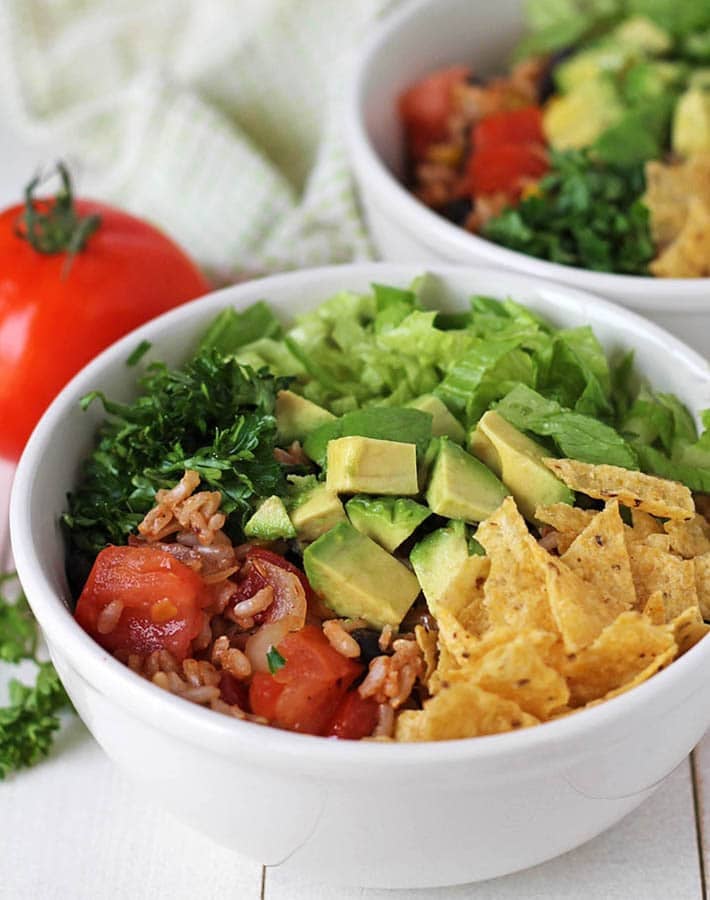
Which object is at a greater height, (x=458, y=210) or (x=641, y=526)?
(x=641, y=526)


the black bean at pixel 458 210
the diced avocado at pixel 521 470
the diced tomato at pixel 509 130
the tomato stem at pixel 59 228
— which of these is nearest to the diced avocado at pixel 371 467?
the diced avocado at pixel 521 470

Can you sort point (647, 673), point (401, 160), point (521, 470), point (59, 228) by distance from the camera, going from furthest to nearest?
point (401, 160) < point (59, 228) < point (521, 470) < point (647, 673)

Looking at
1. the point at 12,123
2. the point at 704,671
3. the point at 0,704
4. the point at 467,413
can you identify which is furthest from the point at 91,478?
the point at 12,123

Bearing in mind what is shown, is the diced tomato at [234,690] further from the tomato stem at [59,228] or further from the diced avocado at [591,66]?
the diced avocado at [591,66]

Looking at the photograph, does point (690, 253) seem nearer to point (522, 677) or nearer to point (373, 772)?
point (522, 677)

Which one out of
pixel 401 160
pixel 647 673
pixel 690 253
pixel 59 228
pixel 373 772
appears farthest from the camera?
pixel 401 160

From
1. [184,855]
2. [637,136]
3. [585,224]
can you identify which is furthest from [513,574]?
[637,136]

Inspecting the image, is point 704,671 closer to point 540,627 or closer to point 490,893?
point 540,627
